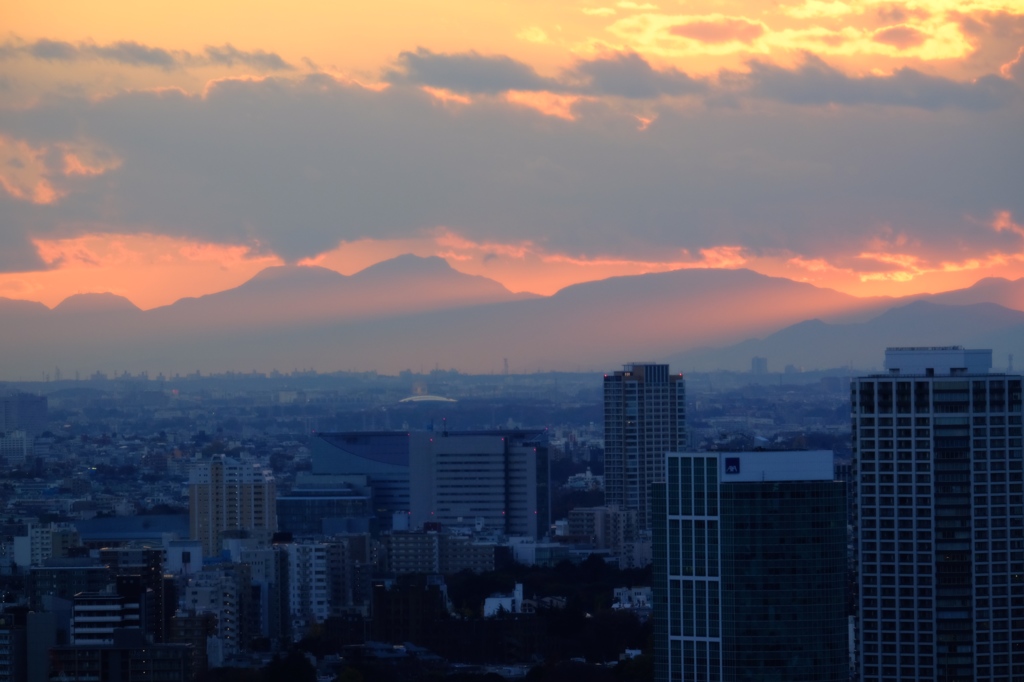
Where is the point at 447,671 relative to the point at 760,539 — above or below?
Result: below

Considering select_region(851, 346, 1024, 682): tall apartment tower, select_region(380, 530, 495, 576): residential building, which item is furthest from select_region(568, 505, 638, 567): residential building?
select_region(851, 346, 1024, 682): tall apartment tower

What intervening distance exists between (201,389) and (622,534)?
7306 cm

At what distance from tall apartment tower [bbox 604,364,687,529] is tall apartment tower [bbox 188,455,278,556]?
1327cm

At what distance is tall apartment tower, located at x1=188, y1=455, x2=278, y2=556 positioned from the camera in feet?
260

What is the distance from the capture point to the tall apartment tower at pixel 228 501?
79125 mm

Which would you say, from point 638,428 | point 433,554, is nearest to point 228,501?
point 433,554

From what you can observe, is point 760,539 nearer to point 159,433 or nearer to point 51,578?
point 51,578

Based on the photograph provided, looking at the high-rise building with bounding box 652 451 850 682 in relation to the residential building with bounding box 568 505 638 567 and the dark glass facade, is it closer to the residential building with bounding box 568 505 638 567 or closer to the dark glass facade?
the dark glass facade

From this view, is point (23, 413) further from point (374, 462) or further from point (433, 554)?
point (433, 554)

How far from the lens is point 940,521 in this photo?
121 feet

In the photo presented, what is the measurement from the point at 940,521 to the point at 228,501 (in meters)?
46.5

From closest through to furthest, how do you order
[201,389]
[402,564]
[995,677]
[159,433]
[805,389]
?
1. [995,677]
2. [402,564]
3. [805,389]
4. [159,433]
5. [201,389]

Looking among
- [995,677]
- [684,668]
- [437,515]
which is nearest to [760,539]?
[684,668]

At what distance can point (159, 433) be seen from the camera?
139500 mm
